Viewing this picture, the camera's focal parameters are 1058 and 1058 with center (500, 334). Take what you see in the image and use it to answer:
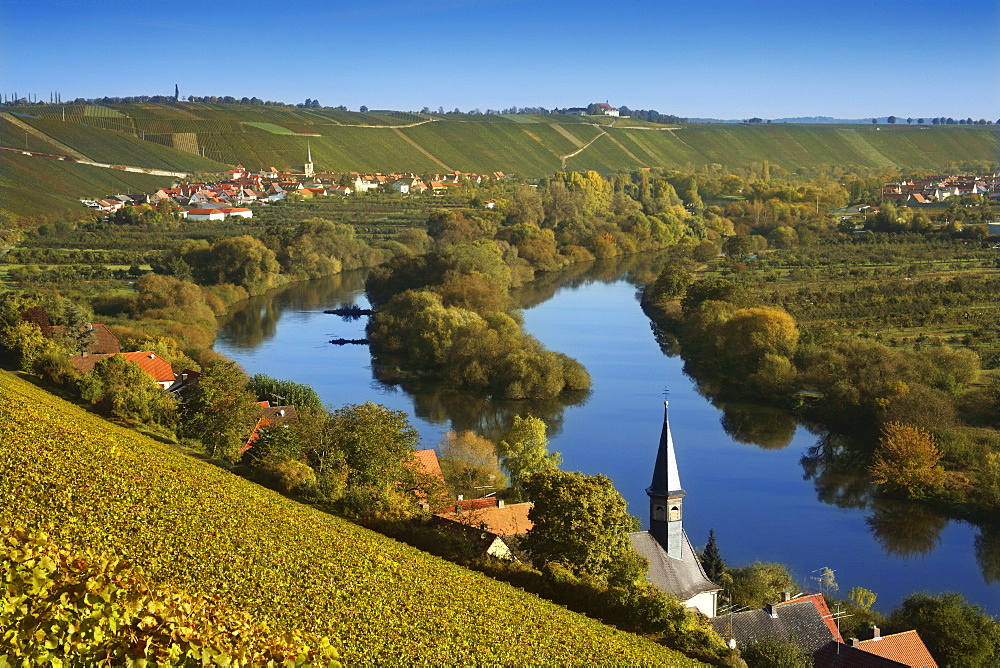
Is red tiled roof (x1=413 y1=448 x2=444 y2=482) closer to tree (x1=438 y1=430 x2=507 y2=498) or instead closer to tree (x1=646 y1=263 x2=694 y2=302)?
tree (x1=438 y1=430 x2=507 y2=498)

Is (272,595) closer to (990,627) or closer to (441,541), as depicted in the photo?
(441,541)

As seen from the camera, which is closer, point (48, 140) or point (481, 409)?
point (481, 409)

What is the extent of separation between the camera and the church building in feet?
51.8

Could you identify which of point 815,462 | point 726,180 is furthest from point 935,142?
point 815,462

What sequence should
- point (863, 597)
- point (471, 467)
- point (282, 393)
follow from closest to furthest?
point (863, 597)
point (471, 467)
point (282, 393)

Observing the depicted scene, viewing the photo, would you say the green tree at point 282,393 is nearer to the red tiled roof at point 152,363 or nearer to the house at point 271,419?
the house at point 271,419

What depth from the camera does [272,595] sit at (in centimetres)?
1002

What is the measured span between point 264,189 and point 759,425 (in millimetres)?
70869

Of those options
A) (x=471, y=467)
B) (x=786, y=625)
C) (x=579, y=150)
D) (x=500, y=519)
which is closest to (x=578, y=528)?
(x=500, y=519)

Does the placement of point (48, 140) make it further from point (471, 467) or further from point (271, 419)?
point (471, 467)

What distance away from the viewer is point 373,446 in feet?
58.5

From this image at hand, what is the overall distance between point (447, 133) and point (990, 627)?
12419 cm

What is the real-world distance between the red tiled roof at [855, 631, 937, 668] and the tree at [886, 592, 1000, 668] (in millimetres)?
750

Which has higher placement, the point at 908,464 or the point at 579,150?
the point at 579,150
